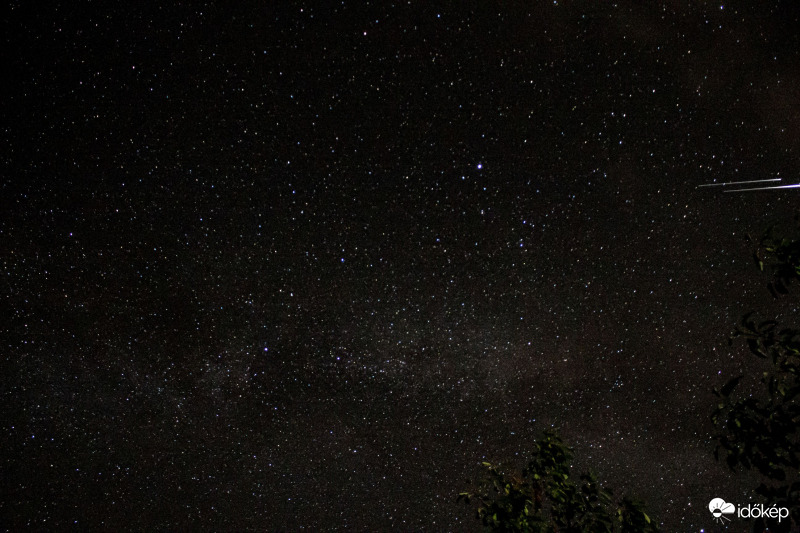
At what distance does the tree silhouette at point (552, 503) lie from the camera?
2.86 m

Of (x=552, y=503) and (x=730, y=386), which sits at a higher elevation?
(x=730, y=386)

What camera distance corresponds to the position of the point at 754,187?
11.7 feet

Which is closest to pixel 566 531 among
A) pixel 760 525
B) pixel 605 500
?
pixel 605 500

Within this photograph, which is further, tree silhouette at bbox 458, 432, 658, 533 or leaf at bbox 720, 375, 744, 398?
tree silhouette at bbox 458, 432, 658, 533

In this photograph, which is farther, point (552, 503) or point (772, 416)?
point (552, 503)

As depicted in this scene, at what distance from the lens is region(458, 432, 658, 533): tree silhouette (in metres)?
2.86

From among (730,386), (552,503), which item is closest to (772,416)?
(730,386)

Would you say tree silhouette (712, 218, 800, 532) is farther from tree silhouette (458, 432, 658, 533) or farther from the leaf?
tree silhouette (458, 432, 658, 533)

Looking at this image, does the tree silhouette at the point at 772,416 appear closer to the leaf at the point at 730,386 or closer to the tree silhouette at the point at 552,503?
the leaf at the point at 730,386

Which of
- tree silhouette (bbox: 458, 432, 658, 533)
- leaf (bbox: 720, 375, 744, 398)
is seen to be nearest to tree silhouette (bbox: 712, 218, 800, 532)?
leaf (bbox: 720, 375, 744, 398)

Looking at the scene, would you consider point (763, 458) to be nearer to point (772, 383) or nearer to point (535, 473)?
point (772, 383)

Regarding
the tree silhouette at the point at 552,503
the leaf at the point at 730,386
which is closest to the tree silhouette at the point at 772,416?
the leaf at the point at 730,386

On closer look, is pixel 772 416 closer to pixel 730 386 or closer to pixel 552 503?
pixel 730 386

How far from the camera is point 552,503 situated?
3100 millimetres
